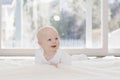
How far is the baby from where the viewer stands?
3.50 feet

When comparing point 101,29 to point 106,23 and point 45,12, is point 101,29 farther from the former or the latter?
point 45,12

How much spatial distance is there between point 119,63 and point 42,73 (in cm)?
44

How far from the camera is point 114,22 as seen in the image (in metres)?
2.25

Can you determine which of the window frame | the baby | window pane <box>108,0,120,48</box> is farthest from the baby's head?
window pane <box>108,0,120,48</box>

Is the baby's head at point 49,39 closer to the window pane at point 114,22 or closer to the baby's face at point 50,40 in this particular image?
the baby's face at point 50,40

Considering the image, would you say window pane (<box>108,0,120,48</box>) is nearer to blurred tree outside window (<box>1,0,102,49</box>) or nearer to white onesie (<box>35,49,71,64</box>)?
blurred tree outside window (<box>1,0,102,49</box>)

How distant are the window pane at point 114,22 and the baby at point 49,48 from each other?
121 cm

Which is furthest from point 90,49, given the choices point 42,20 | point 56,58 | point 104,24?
point 56,58

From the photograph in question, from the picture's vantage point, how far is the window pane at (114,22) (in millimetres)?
2244

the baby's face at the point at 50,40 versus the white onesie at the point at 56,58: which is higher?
the baby's face at the point at 50,40

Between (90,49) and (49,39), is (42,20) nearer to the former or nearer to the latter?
(90,49)

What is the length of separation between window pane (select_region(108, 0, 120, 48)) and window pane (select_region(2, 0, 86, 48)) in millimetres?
230

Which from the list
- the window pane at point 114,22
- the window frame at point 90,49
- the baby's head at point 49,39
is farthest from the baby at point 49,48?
the window pane at point 114,22

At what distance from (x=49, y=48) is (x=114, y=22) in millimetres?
1284
